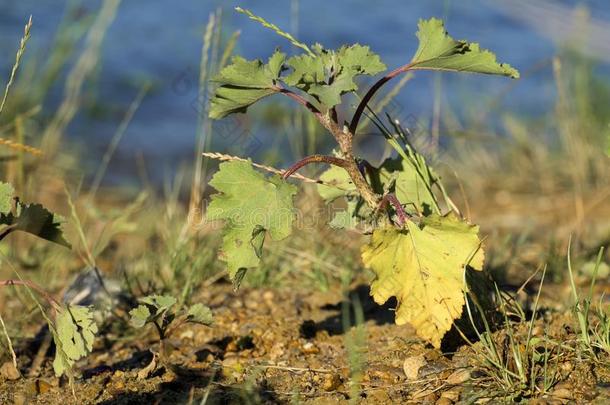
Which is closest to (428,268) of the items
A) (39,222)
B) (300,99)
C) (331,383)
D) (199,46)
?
(331,383)

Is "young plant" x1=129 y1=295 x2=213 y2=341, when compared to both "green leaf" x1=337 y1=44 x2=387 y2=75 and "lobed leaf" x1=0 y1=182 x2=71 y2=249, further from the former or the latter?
"green leaf" x1=337 y1=44 x2=387 y2=75

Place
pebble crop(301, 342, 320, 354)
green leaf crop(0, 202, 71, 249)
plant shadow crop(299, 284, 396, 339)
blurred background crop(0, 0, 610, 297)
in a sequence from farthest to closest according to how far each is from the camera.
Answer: blurred background crop(0, 0, 610, 297) → plant shadow crop(299, 284, 396, 339) → pebble crop(301, 342, 320, 354) → green leaf crop(0, 202, 71, 249)

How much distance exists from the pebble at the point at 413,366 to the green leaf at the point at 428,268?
0.50ft

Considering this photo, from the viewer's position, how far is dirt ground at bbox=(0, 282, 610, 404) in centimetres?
217

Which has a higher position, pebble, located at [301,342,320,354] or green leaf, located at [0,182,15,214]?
green leaf, located at [0,182,15,214]

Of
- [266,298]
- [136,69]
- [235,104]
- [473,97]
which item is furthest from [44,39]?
[235,104]

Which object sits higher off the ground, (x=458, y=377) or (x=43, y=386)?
(x=458, y=377)

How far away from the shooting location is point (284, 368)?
240 cm

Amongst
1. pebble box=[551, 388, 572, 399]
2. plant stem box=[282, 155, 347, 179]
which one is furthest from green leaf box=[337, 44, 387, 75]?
pebble box=[551, 388, 572, 399]

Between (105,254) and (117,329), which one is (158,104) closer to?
(105,254)

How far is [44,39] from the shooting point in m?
8.88

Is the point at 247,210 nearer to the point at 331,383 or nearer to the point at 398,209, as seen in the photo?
the point at 398,209

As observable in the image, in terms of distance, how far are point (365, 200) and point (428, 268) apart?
0.25 meters

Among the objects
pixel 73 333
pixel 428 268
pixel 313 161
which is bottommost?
pixel 73 333
